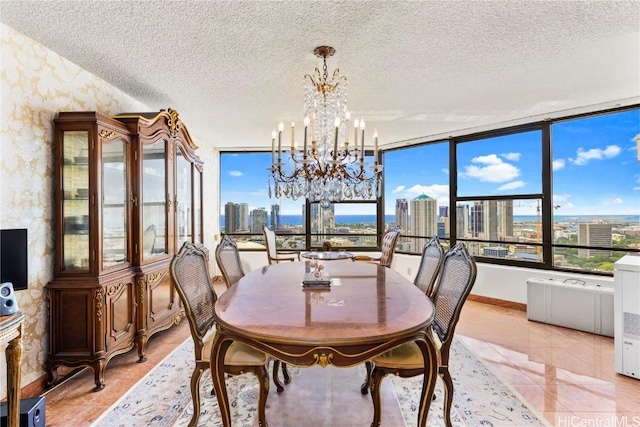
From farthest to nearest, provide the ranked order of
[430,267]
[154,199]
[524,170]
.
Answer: [524,170] → [154,199] → [430,267]

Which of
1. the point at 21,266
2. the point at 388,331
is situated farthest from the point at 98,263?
Result: the point at 388,331

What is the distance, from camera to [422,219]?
508 cm

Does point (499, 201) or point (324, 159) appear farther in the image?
point (499, 201)

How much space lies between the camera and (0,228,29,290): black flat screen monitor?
1.64m

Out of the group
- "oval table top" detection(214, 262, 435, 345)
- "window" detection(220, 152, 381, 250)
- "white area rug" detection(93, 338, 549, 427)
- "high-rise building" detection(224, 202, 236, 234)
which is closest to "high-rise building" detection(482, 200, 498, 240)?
"window" detection(220, 152, 381, 250)

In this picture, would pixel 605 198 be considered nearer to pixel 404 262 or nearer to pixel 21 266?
pixel 404 262

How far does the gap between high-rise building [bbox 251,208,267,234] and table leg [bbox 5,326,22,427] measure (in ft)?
13.9

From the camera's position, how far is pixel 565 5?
1708mm

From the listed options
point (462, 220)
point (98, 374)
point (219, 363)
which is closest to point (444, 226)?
point (462, 220)

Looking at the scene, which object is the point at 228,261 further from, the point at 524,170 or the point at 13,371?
the point at 524,170

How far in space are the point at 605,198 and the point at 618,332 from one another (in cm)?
189

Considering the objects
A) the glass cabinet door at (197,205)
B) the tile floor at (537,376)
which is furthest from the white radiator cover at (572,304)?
the glass cabinet door at (197,205)

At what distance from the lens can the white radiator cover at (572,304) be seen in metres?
3.05

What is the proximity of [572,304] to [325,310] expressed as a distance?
3171 millimetres
